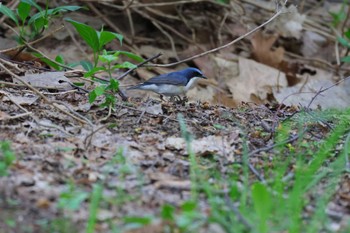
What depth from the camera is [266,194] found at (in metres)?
3.20

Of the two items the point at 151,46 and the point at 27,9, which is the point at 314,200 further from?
the point at 151,46

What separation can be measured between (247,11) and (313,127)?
5012 millimetres

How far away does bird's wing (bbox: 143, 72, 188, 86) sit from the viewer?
6383 millimetres

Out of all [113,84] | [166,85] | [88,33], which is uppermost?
[166,85]

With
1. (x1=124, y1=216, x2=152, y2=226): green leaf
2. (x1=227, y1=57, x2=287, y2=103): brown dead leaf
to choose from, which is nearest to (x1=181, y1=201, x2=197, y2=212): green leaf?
(x1=124, y1=216, x2=152, y2=226): green leaf

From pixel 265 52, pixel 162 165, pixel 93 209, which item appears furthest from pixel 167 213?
pixel 265 52

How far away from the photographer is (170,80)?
21.1 ft

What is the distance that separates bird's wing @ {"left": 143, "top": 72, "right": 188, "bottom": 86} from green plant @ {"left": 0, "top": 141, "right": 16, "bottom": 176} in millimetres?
2598

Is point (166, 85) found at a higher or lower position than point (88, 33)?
higher

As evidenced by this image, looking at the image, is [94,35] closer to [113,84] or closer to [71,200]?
[113,84]

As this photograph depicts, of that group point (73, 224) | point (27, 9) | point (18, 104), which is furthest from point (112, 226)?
point (27, 9)

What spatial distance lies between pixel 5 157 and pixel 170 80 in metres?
2.96

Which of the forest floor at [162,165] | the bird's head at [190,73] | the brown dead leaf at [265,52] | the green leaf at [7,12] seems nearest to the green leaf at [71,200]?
the forest floor at [162,165]

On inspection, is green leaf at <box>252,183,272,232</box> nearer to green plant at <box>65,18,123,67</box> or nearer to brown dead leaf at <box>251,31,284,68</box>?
green plant at <box>65,18,123,67</box>
